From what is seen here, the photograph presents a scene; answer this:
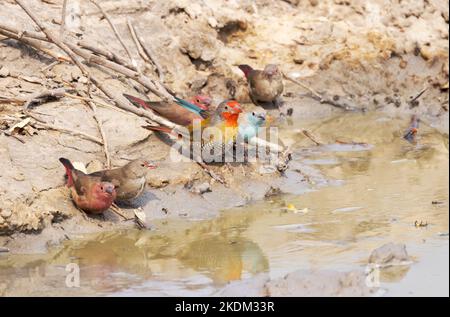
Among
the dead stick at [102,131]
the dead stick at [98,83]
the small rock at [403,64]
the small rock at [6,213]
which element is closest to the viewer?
the small rock at [6,213]

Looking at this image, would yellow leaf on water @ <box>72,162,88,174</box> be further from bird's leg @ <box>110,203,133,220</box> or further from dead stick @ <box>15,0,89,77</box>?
dead stick @ <box>15,0,89,77</box>

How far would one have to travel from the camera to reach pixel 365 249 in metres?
7.43

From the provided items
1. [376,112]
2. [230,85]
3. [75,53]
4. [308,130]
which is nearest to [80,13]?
[75,53]

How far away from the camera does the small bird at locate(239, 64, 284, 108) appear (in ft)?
39.2

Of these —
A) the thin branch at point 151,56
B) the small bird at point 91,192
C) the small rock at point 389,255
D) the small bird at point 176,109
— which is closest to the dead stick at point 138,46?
the thin branch at point 151,56

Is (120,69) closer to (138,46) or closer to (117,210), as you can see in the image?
(138,46)

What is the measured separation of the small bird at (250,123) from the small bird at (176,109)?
1.42ft

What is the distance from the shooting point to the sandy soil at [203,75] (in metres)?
8.12

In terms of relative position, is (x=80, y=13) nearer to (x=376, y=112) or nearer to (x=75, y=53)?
(x=75, y=53)

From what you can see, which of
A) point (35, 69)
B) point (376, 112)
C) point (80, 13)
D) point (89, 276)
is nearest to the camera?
point (89, 276)

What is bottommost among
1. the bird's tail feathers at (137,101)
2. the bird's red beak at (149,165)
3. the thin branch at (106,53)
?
the bird's red beak at (149,165)

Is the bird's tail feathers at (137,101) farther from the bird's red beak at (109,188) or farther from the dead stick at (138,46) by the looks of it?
the bird's red beak at (109,188)

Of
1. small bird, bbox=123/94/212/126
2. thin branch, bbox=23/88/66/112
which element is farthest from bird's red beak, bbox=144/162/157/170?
thin branch, bbox=23/88/66/112

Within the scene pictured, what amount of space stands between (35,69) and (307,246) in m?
3.94
